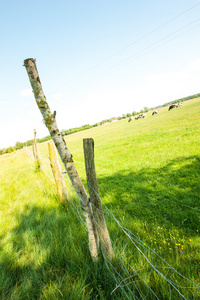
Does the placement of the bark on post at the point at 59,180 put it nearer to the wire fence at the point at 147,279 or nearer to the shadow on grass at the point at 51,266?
the shadow on grass at the point at 51,266

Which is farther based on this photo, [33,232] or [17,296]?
[33,232]

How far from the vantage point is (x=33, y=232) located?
10.4 ft

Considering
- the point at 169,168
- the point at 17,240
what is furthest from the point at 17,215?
the point at 169,168

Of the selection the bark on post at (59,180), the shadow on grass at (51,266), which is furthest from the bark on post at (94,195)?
the bark on post at (59,180)

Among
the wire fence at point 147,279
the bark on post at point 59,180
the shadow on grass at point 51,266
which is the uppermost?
the bark on post at point 59,180

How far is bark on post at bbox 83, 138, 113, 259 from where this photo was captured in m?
2.02

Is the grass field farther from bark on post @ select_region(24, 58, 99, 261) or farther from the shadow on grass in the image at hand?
bark on post @ select_region(24, 58, 99, 261)

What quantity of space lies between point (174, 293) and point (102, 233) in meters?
0.99

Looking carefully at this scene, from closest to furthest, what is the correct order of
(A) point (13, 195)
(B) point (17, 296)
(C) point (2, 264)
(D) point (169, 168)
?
(B) point (17, 296) < (C) point (2, 264) < (A) point (13, 195) < (D) point (169, 168)

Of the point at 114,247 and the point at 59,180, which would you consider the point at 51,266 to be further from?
the point at 59,180

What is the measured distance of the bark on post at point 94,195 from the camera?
2018mm

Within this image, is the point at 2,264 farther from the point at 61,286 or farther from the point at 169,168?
the point at 169,168

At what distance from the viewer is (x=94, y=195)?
206 centimetres

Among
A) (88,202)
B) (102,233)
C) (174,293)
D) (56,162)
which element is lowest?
(174,293)
